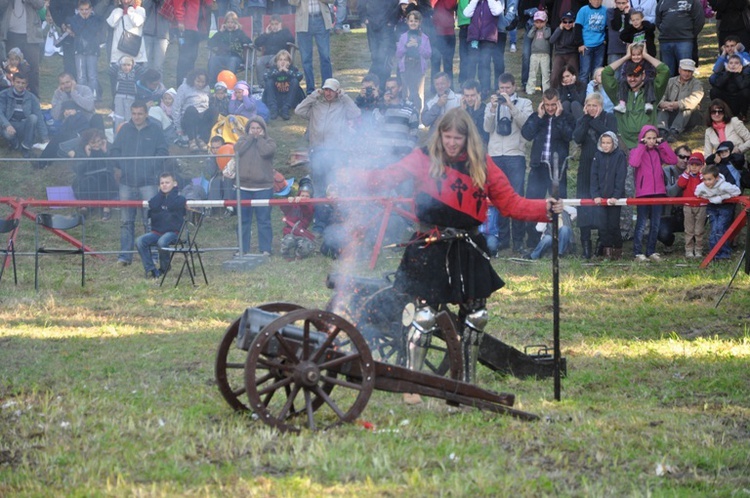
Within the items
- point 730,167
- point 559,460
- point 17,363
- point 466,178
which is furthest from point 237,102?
point 559,460

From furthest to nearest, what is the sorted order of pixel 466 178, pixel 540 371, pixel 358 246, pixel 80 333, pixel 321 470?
pixel 358 246
pixel 80 333
pixel 540 371
pixel 466 178
pixel 321 470

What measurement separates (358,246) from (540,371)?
17.5 ft

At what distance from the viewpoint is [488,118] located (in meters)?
13.1

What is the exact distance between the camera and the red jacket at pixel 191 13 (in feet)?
58.5

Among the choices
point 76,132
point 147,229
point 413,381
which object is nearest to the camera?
point 413,381

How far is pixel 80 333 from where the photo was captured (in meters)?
9.25

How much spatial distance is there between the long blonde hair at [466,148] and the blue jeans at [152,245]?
620 cm


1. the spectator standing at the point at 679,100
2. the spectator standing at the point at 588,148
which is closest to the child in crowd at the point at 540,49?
the spectator standing at the point at 679,100

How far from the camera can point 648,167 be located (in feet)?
41.6

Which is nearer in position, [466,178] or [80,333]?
[466,178]

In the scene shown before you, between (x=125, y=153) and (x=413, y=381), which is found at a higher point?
(x=125, y=153)

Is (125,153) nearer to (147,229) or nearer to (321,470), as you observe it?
(147,229)

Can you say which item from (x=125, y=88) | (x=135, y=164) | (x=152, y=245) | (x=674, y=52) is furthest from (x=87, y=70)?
(x=674, y=52)

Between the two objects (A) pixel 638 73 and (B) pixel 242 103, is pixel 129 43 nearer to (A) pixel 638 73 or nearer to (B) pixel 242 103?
(B) pixel 242 103
